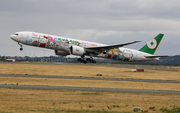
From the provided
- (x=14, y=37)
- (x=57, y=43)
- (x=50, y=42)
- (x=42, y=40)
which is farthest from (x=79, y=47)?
(x=14, y=37)

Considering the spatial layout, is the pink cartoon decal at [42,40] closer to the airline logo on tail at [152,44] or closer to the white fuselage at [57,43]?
the white fuselage at [57,43]

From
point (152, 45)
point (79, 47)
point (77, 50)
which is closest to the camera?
point (77, 50)

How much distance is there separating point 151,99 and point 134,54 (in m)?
37.0

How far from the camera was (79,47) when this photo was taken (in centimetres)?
5309

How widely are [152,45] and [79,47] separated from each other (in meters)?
23.5

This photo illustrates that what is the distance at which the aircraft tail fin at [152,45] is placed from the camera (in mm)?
66938

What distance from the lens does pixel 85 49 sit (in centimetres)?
5441

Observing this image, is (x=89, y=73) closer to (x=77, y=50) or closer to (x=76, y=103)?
(x=77, y=50)

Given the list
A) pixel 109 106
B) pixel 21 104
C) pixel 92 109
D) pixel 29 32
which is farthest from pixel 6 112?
pixel 29 32

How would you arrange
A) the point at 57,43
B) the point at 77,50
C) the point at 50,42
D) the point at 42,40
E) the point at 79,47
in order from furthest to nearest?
the point at 79,47, the point at 77,50, the point at 57,43, the point at 50,42, the point at 42,40

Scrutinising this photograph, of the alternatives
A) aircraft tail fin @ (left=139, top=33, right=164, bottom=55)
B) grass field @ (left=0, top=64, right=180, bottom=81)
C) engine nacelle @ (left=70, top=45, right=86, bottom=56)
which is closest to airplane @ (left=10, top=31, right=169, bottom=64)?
engine nacelle @ (left=70, top=45, right=86, bottom=56)

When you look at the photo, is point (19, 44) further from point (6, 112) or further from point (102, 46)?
point (6, 112)

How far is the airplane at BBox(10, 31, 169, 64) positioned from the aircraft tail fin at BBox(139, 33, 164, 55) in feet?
1.02

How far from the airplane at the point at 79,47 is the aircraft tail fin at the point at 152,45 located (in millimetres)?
310
